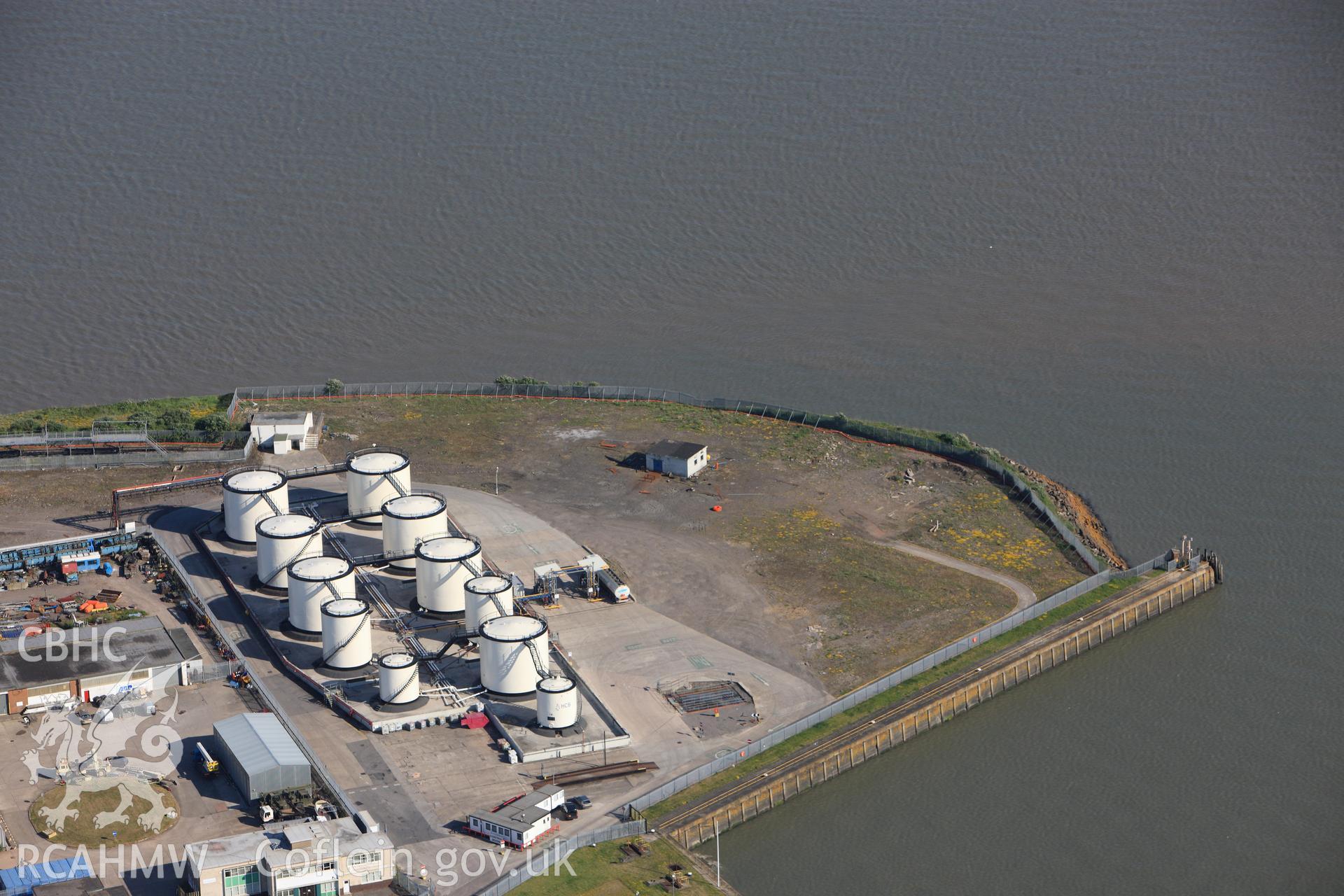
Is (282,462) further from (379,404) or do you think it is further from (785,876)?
(785,876)

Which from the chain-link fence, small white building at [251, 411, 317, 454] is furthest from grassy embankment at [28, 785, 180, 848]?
small white building at [251, 411, 317, 454]

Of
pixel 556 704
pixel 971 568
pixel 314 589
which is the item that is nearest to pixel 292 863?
pixel 556 704

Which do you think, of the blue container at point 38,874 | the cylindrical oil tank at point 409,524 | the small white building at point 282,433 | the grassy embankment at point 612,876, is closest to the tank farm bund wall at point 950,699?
the grassy embankment at point 612,876

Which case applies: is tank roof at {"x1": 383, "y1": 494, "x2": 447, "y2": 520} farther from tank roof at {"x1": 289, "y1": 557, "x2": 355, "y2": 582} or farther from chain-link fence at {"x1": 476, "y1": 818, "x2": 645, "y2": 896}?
chain-link fence at {"x1": 476, "y1": 818, "x2": 645, "y2": 896}

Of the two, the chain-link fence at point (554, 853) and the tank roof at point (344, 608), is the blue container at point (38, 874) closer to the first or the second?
the chain-link fence at point (554, 853)

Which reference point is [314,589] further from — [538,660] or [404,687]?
[538,660]
